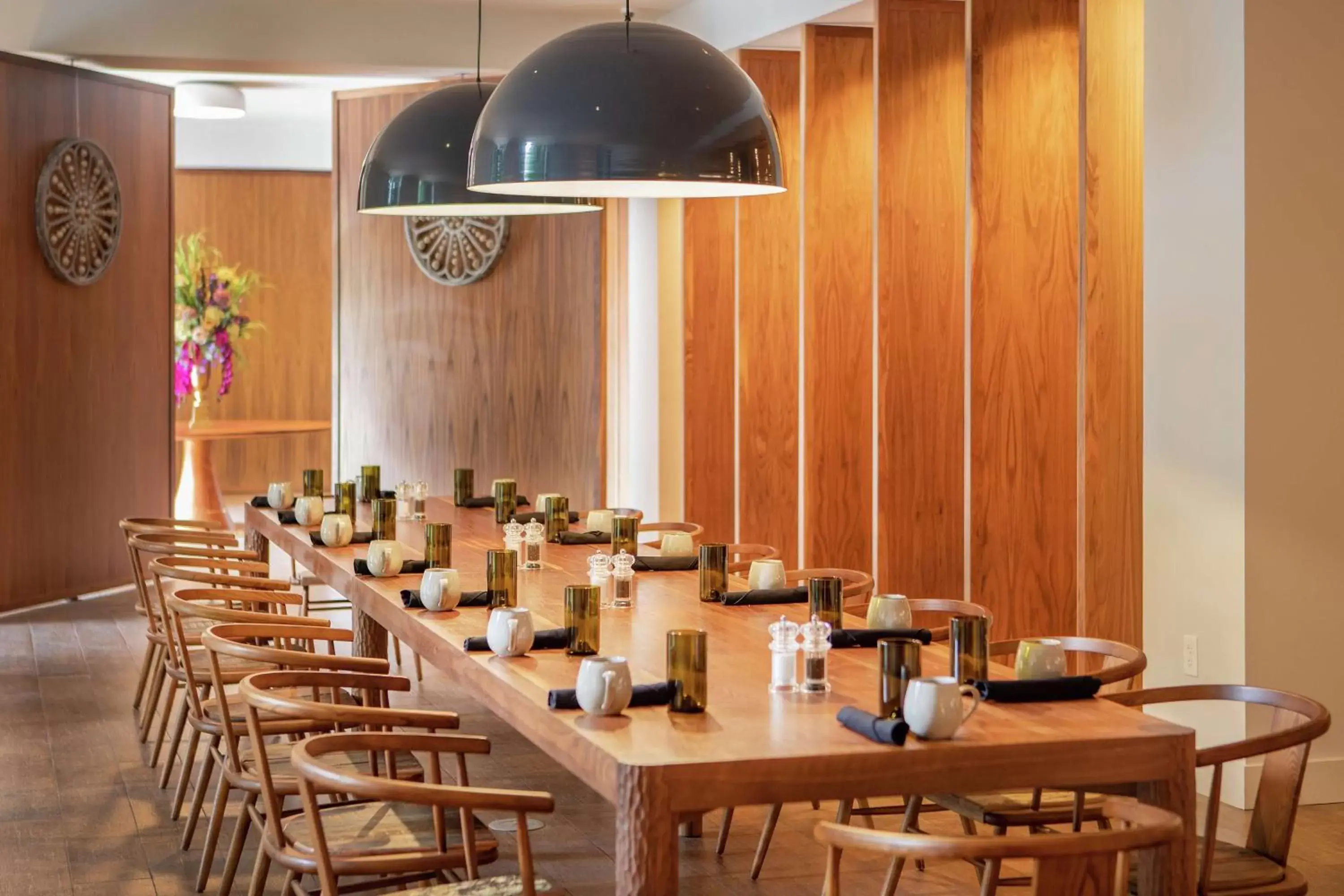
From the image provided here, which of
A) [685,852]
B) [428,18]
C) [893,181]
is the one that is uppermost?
[428,18]

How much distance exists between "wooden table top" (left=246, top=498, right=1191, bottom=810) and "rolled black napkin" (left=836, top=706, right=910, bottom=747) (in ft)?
0.05

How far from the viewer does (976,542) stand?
245 inches

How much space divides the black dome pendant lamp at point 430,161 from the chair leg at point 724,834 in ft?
5.64

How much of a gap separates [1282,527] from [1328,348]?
0.55 m

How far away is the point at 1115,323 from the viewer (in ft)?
18.4

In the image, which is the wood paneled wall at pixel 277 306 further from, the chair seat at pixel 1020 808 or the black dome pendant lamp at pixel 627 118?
the chair seat at pixel 1020 808

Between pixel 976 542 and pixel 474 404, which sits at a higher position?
pixel 474 404

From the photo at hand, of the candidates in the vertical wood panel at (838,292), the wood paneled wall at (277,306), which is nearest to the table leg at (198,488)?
the wood paneled wall at (277,306)

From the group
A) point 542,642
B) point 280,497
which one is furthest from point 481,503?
point 542,642

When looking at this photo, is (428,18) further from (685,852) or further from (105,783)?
(685,852)

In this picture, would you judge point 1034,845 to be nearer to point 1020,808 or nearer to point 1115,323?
point 1020,808

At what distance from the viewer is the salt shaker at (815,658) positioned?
3.12 metres

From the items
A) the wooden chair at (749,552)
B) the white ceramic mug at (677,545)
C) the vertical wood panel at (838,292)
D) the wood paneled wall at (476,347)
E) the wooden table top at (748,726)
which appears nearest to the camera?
the wooden table top at (748,726)

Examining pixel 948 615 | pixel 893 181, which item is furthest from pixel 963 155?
pixel 948 615
